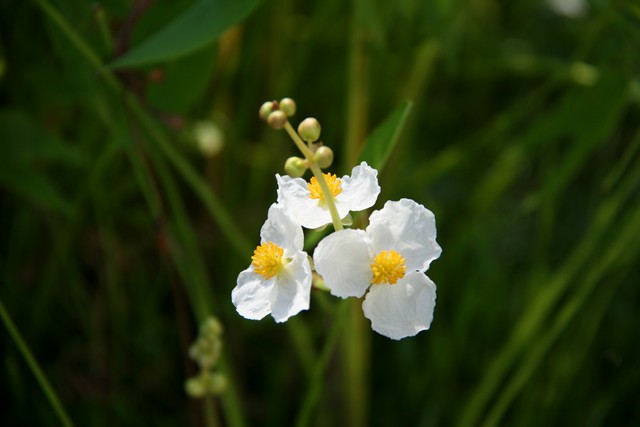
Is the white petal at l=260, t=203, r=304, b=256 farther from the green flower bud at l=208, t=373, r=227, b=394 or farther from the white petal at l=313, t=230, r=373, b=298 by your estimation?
the green flower bud at l=208, t=373, r=227, b=394

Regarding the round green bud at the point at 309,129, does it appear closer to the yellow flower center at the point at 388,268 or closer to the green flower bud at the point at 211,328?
the yellow flower center at the point at 388,268

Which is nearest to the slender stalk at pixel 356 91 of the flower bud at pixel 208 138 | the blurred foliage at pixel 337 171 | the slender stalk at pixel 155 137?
the blurred foliage at pixel 337 171

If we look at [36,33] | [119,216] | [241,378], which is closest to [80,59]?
[36,33]

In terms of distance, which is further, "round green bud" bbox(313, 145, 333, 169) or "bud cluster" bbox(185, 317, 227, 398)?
"bud cluster" bbox(185, 317, 227, 398)

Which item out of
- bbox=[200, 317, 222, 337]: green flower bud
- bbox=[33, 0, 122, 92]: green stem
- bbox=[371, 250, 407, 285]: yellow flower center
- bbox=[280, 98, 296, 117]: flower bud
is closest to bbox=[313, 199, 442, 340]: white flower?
bbox=[371, 250, 407, 285]: yellow flower center

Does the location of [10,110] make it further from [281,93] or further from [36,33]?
[281,93]

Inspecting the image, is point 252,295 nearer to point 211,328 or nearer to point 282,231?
point 282,231
